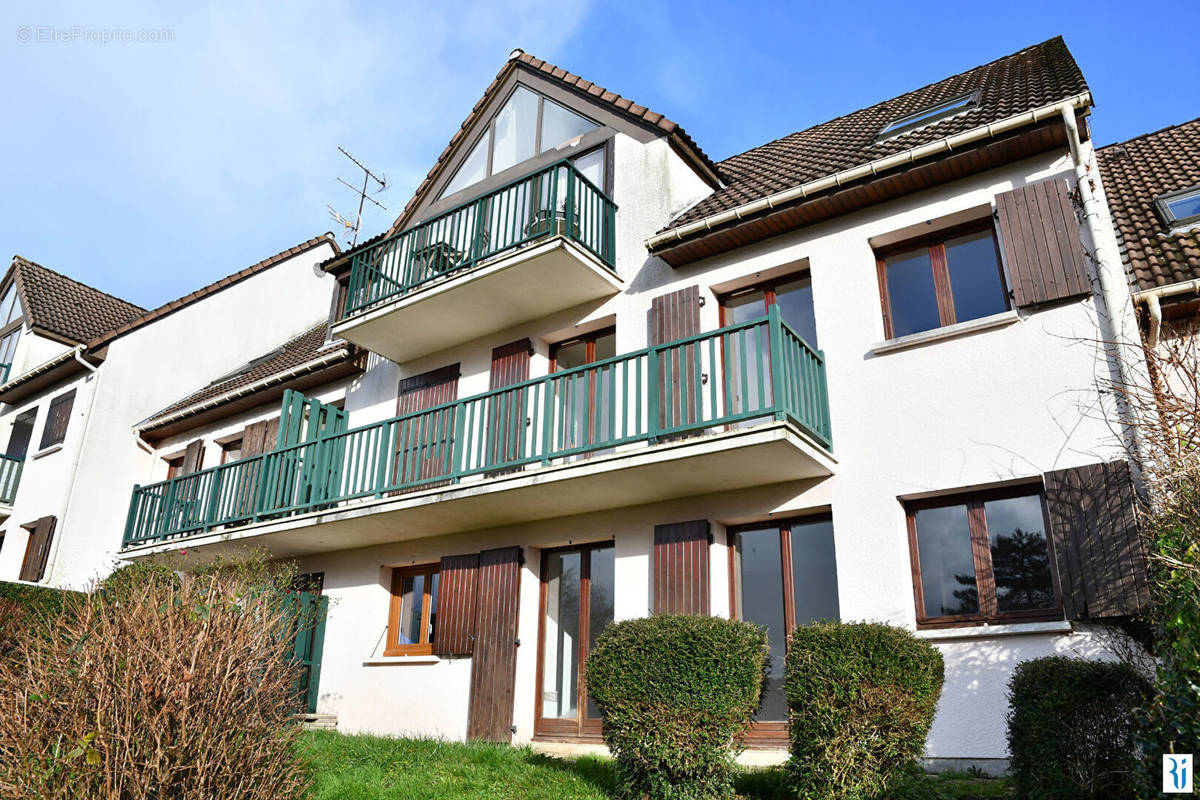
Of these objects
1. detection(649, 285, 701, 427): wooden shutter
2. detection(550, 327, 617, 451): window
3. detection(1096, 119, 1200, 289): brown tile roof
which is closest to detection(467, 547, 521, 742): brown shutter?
detection(550, 327, 617, 451): window

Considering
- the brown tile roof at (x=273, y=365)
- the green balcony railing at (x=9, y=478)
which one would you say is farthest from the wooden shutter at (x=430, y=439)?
the green balcony railing at (x=9, y=478)

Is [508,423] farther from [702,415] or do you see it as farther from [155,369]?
[155,369]

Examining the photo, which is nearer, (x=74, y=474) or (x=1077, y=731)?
(x=1077, y=731)

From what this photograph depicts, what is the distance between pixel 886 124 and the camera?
12.1 meters

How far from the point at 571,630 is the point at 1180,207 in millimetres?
8973

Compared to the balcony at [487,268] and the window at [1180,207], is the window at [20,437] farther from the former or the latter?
the window at [1180,207]

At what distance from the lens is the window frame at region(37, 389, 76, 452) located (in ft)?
64.5

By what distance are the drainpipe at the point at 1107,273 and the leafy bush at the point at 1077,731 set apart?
2.59 metres

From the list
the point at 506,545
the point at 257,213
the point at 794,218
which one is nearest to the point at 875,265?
the point at 794,218

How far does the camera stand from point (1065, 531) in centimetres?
759

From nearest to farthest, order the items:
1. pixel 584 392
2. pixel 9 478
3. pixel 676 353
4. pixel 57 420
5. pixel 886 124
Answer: pixel 676 353 < pixel 584 392 < pixel 886 124 < pixel 57 420 < pixel 9 478

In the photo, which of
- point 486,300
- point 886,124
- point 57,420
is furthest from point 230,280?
point 886,124

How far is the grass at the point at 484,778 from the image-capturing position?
677 centimetres

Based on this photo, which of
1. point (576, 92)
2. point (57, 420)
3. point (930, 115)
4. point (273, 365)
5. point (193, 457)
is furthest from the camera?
point (57, 420)
